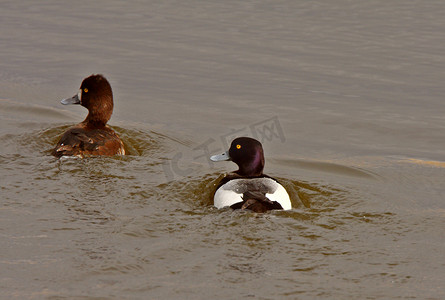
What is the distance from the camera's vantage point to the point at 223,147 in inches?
424

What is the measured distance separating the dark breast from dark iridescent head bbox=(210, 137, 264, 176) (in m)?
1.75

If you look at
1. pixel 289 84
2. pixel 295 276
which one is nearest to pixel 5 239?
pixel 295 276

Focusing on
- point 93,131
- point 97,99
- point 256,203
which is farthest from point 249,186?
point 97,99

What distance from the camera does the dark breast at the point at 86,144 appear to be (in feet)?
30.6

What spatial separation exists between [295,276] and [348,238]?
1099 millimetres

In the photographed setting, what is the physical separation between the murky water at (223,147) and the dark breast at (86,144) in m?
0.17

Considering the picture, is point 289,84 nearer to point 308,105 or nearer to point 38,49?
point 308,105

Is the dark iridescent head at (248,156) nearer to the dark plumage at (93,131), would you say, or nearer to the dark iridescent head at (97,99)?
the dark plumage at (93,131)

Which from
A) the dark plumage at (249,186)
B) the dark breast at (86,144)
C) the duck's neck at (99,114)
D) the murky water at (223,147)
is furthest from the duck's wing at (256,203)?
the duck's neck at (99,114)

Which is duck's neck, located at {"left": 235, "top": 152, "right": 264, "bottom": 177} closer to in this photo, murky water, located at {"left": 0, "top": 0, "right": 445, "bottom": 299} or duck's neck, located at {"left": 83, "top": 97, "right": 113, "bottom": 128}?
murky water, located at {"left": 0, "top": 0, "right": 445, "bottom": 299}

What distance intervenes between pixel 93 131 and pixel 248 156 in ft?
7.53

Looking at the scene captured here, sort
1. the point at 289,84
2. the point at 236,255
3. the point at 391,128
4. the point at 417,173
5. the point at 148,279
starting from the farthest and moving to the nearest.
Answer: 1. the point at 289,84
2. the point at 391,128
3. the point at 417,173
4. the point at 236,255
5. the point at 148,279

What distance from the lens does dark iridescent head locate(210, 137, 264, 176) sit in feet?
28.4

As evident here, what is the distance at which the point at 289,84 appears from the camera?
1341cm
